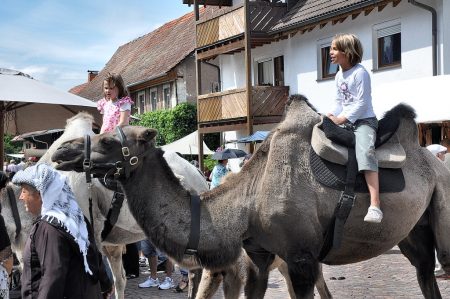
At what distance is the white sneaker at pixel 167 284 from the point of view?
955 cm

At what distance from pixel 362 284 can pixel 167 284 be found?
3138mm

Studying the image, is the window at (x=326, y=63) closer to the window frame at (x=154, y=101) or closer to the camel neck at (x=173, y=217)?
the camel neck at (x=173, y=217)

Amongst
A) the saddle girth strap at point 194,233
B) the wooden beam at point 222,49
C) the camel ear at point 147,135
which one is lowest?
the saddle girth strap at point 194,233

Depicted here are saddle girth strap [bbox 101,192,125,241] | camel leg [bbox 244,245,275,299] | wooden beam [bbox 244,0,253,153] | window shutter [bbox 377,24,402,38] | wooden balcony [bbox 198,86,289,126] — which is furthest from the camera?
wooden balcony [bbox 198,86,289,126]

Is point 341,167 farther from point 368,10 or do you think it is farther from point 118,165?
point 368,10

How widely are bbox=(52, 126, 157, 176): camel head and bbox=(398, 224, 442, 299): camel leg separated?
284 centimetres

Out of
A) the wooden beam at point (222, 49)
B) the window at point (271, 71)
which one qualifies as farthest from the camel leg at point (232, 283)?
the window at point (271, 71)

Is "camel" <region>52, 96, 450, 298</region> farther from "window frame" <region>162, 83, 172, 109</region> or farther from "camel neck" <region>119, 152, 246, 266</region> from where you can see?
"window frame" <region>162, 83, 172, 109</region>

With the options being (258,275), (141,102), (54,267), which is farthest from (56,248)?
(141,102)

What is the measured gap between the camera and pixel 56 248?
397cm

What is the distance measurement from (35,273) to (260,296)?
2.40m

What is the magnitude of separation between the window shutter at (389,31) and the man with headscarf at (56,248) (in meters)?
17.0

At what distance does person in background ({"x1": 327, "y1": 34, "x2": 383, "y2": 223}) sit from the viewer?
5059 millimetres

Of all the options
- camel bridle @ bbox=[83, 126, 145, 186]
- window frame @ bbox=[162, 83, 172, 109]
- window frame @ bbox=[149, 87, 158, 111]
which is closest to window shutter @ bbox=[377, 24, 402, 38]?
camel bridle @ bbox=[83, 126, 145, 186]
